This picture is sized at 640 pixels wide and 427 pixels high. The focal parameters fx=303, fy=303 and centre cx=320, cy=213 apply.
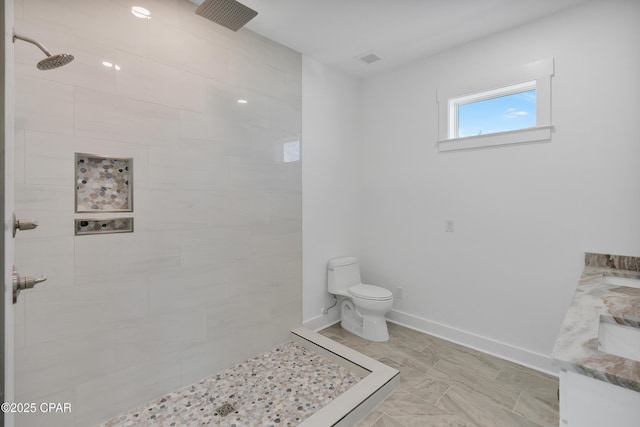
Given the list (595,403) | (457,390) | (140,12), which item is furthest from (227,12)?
(457,390)

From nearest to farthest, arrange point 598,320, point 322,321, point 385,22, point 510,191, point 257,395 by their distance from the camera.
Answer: point 598,320
point 257,395
point 385,22
point 510,191
point 322,321

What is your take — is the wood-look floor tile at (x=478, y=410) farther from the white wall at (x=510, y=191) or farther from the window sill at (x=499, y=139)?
the window sill at (x=499, y=139)

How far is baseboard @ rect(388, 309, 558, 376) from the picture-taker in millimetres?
2281

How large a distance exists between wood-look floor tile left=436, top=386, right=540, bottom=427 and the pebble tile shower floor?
62 cm

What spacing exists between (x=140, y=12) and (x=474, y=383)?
10.7 ft

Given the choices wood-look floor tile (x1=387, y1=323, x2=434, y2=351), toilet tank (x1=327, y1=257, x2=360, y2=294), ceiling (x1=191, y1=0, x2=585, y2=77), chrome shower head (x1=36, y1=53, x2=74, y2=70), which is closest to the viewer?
chrome shower head (x1=36, y1=53, x2=74, y2=70)

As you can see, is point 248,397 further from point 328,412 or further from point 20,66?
point 20,66

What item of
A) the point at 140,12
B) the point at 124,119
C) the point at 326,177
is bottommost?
the point at 326,177

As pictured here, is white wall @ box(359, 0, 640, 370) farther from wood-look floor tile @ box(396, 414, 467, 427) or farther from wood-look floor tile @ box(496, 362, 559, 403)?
wood-look floor tile @ box(396, 414, 467, 427)

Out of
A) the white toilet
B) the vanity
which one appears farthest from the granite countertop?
the white toilet

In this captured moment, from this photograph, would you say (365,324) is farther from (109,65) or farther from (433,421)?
(109,65)

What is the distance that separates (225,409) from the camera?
185 centimetres

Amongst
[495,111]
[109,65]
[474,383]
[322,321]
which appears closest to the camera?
[109,65]

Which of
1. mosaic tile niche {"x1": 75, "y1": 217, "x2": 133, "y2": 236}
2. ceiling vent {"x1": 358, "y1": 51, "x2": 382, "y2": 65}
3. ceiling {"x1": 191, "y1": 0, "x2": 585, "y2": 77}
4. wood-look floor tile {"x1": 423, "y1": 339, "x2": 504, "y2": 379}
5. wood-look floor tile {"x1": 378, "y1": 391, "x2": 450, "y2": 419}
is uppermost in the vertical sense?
ceiling vent {"x1": 358, "y1": 51, "x2": 382, "y2": 65}
